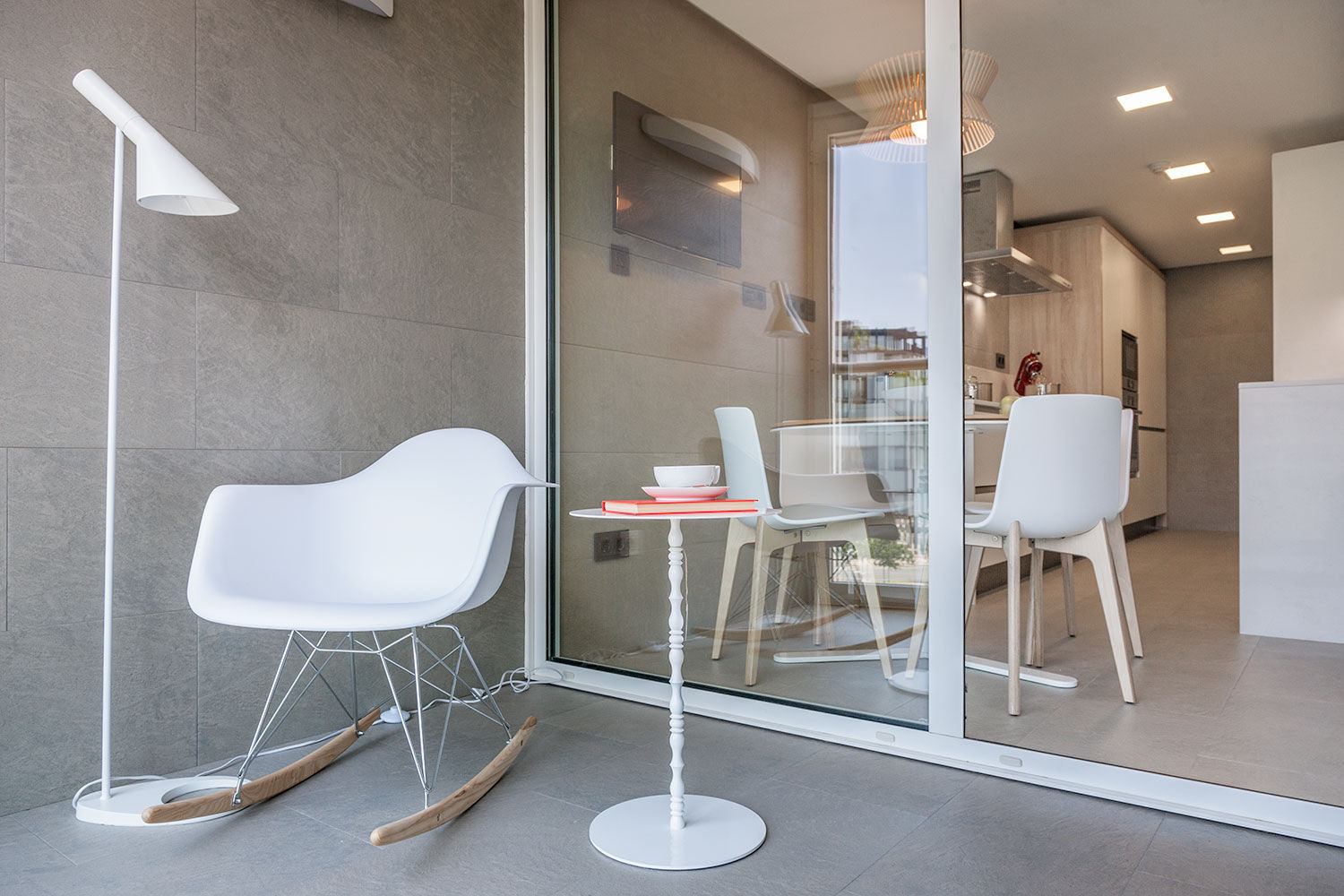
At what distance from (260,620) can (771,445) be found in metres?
1.31

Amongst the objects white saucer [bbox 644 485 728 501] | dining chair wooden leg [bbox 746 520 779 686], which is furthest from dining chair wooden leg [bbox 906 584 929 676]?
white saucer [bbox 644 485 728 501]

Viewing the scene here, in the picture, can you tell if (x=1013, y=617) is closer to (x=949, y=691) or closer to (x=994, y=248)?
(x=949, y=691)

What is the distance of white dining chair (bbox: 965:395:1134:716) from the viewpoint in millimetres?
2471

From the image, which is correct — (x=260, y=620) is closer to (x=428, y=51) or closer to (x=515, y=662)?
(x=515, y=662)

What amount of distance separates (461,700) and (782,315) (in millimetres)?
1518

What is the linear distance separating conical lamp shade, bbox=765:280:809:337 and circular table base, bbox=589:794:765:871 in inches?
46.1

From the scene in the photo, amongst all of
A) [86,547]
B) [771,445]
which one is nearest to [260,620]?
[86,547]

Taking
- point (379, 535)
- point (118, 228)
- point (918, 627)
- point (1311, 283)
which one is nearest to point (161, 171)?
point (118, 228)

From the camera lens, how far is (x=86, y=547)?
1928mm

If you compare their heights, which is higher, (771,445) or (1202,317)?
(1202,317)

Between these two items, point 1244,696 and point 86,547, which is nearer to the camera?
point 86,547

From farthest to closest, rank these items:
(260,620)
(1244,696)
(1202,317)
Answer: (1202,317)
(1244,696)
(260,620)

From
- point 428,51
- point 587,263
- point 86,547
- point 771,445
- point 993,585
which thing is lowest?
point 993,585

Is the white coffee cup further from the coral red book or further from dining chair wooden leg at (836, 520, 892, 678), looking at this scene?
dining chair wooden leg at (836, 520, 892, 678)
